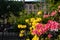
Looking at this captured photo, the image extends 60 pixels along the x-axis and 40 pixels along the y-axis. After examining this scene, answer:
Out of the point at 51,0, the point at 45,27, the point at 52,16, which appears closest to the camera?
the point at 45,27

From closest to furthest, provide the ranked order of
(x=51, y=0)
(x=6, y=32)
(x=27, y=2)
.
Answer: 1. (x=51, y=0)
2. (x=6, y=32)
3. (x=27, y=2)

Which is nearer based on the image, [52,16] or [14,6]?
[52,16]

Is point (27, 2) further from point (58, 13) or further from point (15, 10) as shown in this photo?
point (58, 13)

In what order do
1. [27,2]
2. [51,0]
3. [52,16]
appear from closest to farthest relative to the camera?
[52,16], [51,0], [27,2]

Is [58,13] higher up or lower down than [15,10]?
higher up

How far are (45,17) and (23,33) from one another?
2.28 feet

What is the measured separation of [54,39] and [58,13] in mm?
509

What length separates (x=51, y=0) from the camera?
4.12 m

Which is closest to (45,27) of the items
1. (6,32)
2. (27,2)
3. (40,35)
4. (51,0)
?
(40,35)

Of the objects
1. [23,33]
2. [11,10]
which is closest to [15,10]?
[11,10]

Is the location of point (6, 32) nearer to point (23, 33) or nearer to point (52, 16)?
point (23, 33)

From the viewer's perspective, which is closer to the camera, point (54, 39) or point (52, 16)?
point (54, 39)

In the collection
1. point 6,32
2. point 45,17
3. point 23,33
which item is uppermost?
point 45,17

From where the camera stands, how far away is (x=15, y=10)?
882 cm
